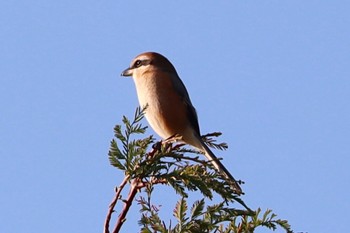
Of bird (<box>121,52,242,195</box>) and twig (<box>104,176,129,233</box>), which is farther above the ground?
bird (<box>121,52,242,195</box>)

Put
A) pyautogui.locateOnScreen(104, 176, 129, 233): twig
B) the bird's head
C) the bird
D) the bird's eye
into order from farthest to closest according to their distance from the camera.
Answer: the bird's eye → the bird's head → the bird → pyautogui.locateOnScreen(104, 176, 129, 233): twig

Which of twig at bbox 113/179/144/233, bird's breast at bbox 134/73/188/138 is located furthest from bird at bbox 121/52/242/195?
twig at bbox 113/179/144/233

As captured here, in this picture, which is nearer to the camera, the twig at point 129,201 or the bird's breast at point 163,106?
the twig at point 129,201

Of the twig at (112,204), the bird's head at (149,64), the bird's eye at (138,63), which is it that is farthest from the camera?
the bird's eye at (138,63)

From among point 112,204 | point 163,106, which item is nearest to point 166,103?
point 163,106

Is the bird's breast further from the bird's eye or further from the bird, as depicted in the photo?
the bird's eye

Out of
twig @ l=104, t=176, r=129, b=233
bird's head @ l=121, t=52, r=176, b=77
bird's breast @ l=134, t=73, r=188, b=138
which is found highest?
bird's head @ l=121, t=52, r=176, b=77

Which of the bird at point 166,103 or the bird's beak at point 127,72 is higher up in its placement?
the bird's beak at point 127,72

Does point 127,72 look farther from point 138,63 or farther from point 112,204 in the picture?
point 112,204

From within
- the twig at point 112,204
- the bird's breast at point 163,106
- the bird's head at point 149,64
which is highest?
the bird's head at point 149,64

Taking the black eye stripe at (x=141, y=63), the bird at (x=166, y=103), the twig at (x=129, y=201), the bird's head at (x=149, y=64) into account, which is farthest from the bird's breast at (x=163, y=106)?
the twig at (x=129, y=201)

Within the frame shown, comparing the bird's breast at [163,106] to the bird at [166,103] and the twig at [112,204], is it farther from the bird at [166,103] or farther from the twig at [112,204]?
the twig at [112,204]

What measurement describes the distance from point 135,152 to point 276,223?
0.92 metres

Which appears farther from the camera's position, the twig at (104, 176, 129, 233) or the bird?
the bird
